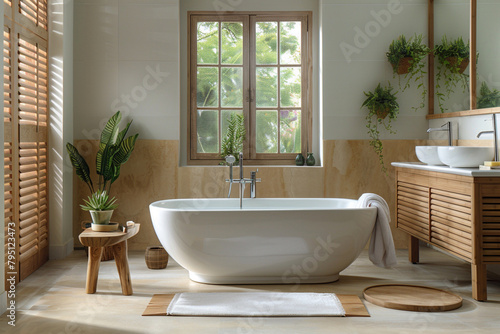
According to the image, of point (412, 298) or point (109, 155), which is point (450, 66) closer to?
point (412, 298)

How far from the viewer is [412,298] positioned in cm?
341

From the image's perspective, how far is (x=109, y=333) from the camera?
111 inches

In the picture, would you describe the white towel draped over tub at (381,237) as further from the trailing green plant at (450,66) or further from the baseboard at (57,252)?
the baseboard at (57,252)

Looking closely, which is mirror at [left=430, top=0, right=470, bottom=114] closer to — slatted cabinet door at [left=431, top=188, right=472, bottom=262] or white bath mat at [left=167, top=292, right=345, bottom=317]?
slatted cabinet door at [left=431, top=188, right=472, bottom=262]

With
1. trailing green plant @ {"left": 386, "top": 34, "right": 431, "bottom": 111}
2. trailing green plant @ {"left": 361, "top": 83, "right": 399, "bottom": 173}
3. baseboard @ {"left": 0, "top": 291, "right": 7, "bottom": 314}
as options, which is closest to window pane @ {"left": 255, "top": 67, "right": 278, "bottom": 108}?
trailing green plant @ {"left": 361, "top": 83, "right": 399, "bottom": 173}

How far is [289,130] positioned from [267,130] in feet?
0.72

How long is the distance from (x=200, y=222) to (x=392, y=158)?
7.64 ft

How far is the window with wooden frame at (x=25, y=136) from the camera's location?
12.0 feet

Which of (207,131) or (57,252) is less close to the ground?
(207,131)

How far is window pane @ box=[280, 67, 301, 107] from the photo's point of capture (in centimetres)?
531

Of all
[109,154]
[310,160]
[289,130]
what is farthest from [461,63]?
[109,154]

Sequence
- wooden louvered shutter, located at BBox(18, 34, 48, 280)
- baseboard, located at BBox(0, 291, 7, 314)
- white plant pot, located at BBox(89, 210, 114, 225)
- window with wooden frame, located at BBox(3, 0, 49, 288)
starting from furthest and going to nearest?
wooden louvered shutter, located at BBox(18, 34, 48, 280), window with wooden frame, located at BBox(3, 0, 49, 288), white plant pot, located at BBox(89, 210, 114, 225), baseboard, located at BBox(0, 291, 7, 314)

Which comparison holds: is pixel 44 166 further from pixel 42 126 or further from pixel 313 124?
pixel 313 124

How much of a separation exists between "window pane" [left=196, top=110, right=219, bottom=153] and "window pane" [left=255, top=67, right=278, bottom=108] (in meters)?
0.46
